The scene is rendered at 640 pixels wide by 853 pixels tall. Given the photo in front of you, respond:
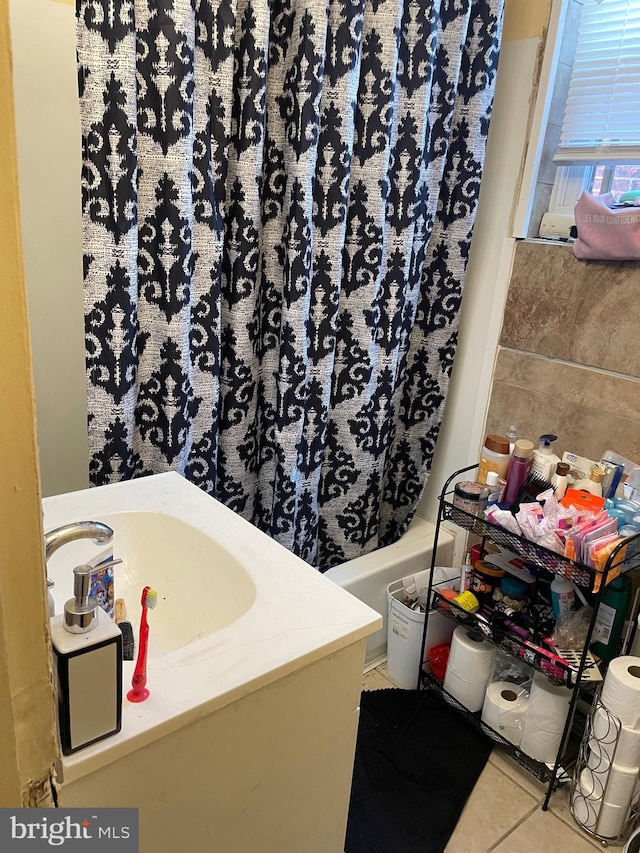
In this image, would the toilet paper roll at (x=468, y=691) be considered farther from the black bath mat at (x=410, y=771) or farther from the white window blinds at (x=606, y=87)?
the white window blinds at (x=606, y=87)

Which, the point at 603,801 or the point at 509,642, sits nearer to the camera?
the point at 603,801

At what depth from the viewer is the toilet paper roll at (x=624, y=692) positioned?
1.42 meters

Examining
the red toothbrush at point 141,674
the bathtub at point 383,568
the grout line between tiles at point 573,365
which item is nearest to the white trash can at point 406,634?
the bathtub at point 383,568

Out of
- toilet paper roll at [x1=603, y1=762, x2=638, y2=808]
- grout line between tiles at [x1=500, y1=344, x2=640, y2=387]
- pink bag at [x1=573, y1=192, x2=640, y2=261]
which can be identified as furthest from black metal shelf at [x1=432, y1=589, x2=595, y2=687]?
pink bag at [x1=573, y1=192, x2=640, y2=261]

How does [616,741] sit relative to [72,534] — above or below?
below

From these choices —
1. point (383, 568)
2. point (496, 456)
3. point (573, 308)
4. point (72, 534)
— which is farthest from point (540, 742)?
point (72, 534)

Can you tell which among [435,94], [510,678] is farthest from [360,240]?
[510,678]

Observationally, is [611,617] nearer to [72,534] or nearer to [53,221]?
[72,534]

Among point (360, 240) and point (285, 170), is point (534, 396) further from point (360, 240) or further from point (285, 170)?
point (285, 170)

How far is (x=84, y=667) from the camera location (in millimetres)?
678

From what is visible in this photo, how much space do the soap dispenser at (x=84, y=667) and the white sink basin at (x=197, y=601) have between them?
0.11 ft

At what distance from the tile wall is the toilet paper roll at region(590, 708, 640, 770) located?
2.08 feet

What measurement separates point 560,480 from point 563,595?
0.90ft

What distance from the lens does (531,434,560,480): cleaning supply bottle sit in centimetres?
159
